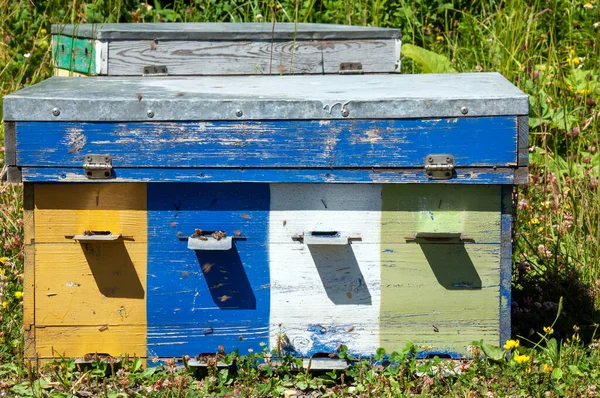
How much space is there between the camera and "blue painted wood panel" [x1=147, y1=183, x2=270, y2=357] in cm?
284

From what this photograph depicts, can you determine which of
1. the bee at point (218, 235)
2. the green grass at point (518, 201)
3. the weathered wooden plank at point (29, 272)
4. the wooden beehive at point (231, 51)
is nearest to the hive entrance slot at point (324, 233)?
the bee at point (218, 235)

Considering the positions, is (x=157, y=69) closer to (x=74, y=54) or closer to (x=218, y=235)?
(x=74, y=54)

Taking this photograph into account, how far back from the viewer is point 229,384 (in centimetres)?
289

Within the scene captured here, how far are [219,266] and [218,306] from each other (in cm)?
14

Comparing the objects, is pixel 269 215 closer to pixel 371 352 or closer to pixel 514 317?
pixel 371 352

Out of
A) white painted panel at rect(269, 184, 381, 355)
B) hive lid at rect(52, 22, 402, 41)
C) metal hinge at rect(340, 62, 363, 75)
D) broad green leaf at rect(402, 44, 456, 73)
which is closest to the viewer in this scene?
white painted panel at rect(269, 184, 381, 355)

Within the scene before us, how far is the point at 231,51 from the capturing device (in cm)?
462

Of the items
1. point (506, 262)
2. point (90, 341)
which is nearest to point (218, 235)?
point (90, 341)

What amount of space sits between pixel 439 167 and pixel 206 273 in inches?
32.8

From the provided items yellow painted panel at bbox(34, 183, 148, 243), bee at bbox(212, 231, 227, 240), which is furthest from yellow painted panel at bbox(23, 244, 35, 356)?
bee at bbox(212, 231, 227, 240)

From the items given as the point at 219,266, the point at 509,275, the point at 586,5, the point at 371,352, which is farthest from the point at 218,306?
the point at 586,5

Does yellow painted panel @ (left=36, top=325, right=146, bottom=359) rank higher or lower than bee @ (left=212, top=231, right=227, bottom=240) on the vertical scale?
lower

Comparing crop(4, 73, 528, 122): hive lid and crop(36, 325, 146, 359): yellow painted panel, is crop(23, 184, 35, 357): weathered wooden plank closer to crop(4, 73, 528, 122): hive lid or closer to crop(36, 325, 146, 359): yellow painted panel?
crop(36, 325, 146, 359): yellow painted panel

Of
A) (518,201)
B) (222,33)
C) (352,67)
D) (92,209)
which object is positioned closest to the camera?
(92,209)
